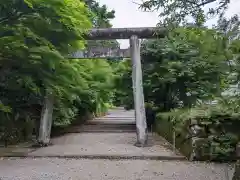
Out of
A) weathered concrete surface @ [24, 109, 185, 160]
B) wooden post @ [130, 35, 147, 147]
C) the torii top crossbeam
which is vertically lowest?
weathered concrete surface @ [24, 109, 185, 160]

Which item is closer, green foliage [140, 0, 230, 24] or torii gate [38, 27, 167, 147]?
green foliage [140, 0, 230, 24]

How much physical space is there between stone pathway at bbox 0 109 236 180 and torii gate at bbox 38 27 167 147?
0.40 metres

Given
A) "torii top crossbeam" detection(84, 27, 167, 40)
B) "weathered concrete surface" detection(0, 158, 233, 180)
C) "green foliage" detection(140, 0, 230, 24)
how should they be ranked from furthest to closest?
"torii top crossbeam" detection(84, 27, 167, 40)
"weathered concrete surface" detection(0, 158, 233, 180)
"green foliage" detection(140, 0, 230, 24)

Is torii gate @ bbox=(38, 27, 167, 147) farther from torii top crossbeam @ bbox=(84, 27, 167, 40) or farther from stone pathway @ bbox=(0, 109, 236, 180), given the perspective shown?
stone pathway @ bbox=(0, 109, 236, 180)

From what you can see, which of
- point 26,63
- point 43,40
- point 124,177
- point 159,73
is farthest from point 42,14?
point 159,73

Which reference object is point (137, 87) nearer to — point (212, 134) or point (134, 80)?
point (134, 80)

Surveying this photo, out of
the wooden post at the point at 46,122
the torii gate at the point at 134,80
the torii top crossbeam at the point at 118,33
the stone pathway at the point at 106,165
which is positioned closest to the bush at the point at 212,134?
the stone pathway at the point at 106,165

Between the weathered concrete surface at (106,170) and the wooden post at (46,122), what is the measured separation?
1985 mm

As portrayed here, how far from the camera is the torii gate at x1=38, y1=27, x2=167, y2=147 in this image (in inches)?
329

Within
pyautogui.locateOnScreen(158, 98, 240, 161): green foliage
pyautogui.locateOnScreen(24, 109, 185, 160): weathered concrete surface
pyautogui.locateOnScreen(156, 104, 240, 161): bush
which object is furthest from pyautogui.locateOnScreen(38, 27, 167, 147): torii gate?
pyautogui.locateOnScreen(158, 98, 240, 161): green foliage

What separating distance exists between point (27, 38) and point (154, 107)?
18.6 feet

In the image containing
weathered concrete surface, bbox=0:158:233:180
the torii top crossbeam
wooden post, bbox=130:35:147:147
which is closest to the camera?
weathered concrete surface, bbox=0:158:233:180

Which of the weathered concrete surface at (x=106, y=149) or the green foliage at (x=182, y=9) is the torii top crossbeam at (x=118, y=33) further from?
the green foliage at (x=182, y=9)

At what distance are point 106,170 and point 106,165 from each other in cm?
45
